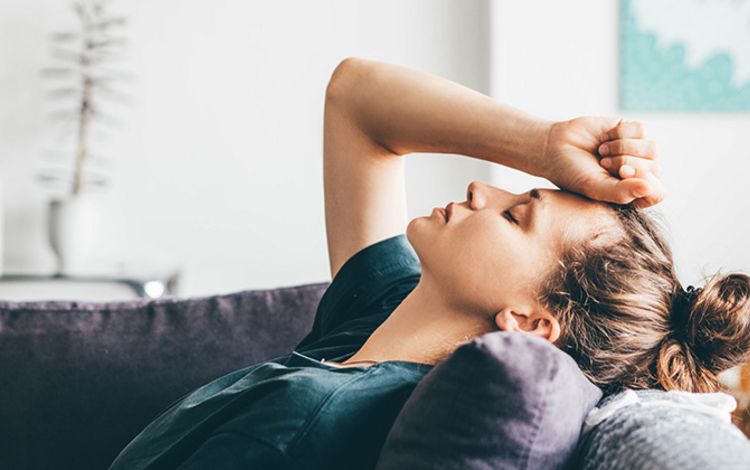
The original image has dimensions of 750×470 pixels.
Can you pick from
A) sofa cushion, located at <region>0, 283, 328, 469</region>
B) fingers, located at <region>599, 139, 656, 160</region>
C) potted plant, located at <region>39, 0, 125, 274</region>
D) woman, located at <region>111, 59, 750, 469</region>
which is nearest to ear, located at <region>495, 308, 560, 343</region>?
woman, located at <region>111, 59, 750, 469</region>

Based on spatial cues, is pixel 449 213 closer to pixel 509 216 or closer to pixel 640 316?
pixel 509 216

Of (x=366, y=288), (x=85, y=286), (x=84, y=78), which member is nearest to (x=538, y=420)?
(x=366, y=288)

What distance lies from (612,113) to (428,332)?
7.08 ft

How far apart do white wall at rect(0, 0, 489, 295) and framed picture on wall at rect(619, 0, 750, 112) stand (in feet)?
1.78

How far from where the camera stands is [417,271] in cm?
137

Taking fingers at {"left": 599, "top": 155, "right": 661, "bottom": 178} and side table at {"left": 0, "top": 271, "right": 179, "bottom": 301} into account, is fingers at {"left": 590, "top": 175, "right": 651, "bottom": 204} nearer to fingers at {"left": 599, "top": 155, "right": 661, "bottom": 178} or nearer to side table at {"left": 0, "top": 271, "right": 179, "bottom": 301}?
fingers at {"left": 599, "top": 155, "right": 661, "bottom": 178}

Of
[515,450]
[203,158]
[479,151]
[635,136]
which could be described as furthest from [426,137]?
[203,158]

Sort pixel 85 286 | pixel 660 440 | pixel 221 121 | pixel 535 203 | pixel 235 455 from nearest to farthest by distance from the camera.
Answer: pixel 660 440, pixel 235 455, pixel 535 203, pixel 85 286, pixel 221 121

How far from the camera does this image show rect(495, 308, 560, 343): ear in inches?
42.4

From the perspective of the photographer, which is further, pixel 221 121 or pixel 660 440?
pixel 221 121

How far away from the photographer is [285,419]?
88 centimetres

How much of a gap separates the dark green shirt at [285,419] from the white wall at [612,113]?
6.58ft

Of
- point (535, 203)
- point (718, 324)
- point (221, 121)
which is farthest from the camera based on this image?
point (221, 121)

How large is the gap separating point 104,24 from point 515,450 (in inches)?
107
